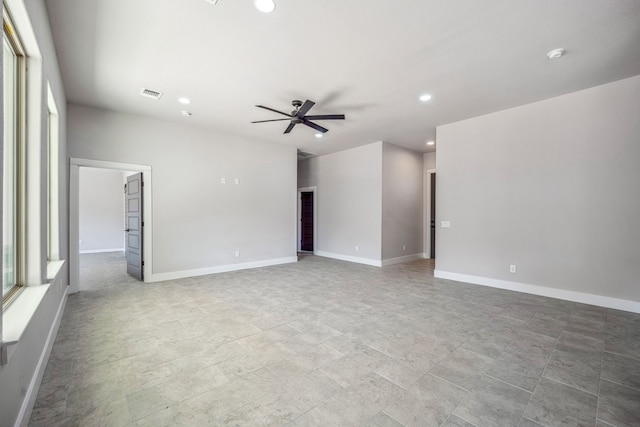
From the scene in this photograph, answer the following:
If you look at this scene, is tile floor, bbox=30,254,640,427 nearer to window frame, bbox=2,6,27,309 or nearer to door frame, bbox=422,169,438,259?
window frame, bbox=2,6,27,309

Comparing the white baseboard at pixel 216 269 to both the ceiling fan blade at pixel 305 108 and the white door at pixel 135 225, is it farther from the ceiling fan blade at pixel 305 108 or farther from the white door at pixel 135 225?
the ceiling fan blade at pixel 305 108

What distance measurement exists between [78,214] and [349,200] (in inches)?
216

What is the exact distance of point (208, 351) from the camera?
2537mm

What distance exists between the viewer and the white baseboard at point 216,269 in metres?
5.11

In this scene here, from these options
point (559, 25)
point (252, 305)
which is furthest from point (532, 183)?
point (252, 305)

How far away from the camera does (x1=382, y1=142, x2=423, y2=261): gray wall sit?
263 inches

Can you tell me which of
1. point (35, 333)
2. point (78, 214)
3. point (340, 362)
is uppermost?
point (78, 214)

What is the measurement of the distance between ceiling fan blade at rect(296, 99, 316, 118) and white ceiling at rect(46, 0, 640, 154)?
283 millimetres

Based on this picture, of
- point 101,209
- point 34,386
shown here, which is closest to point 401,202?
point 34,386

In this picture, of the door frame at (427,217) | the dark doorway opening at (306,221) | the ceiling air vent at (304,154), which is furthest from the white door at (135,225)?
the door frame at (427,217)

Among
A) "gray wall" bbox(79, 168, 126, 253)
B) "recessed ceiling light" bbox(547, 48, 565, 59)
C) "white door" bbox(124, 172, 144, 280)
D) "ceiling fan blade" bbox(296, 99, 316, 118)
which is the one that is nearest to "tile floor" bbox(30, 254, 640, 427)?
"white door" bbox(124, 172, 144, 280)

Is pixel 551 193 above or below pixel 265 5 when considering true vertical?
below

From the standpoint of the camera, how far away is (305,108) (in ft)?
12.3

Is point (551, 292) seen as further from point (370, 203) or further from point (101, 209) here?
point (101, 209)
